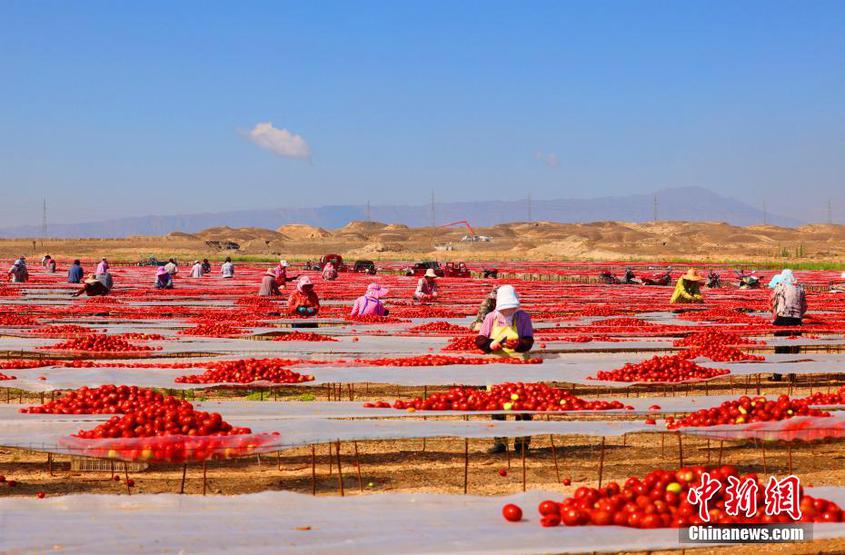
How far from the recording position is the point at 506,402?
10.3 meters

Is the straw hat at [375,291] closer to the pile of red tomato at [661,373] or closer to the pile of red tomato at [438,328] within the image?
the pile of red tomato at [438,328]

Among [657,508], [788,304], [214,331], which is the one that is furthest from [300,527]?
[788,304]

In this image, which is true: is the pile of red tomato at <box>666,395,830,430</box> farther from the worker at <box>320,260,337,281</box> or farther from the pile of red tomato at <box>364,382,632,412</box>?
the worker at <box>320,260,337,281</box>

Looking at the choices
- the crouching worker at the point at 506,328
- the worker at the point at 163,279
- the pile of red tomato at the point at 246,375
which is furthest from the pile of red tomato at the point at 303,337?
the worker at the point at 163,279

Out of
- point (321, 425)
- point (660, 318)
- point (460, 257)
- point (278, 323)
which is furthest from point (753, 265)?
point (321, 425)

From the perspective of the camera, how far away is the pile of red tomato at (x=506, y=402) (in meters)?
10.2

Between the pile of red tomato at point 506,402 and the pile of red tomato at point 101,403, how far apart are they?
8.31ft

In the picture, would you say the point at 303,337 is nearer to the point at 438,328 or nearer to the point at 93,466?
the point at 438,328

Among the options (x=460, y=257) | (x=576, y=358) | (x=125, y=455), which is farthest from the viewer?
(x=460, y=257)

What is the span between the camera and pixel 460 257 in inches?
4272

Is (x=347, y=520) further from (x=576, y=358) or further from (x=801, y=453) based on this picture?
(x=576, y=358)

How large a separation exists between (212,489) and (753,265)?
71627 mm

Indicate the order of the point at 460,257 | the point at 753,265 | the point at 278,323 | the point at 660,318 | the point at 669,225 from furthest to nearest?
the point at 669,225 < the point at 460,257 < the point at 753,265 < the point at 660,318 < the point at 278,323

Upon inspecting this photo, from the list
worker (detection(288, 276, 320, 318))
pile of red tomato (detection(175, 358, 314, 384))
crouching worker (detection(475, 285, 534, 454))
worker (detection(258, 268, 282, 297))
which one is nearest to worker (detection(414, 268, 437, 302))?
worker (detection(258, 268, 282, 297))
